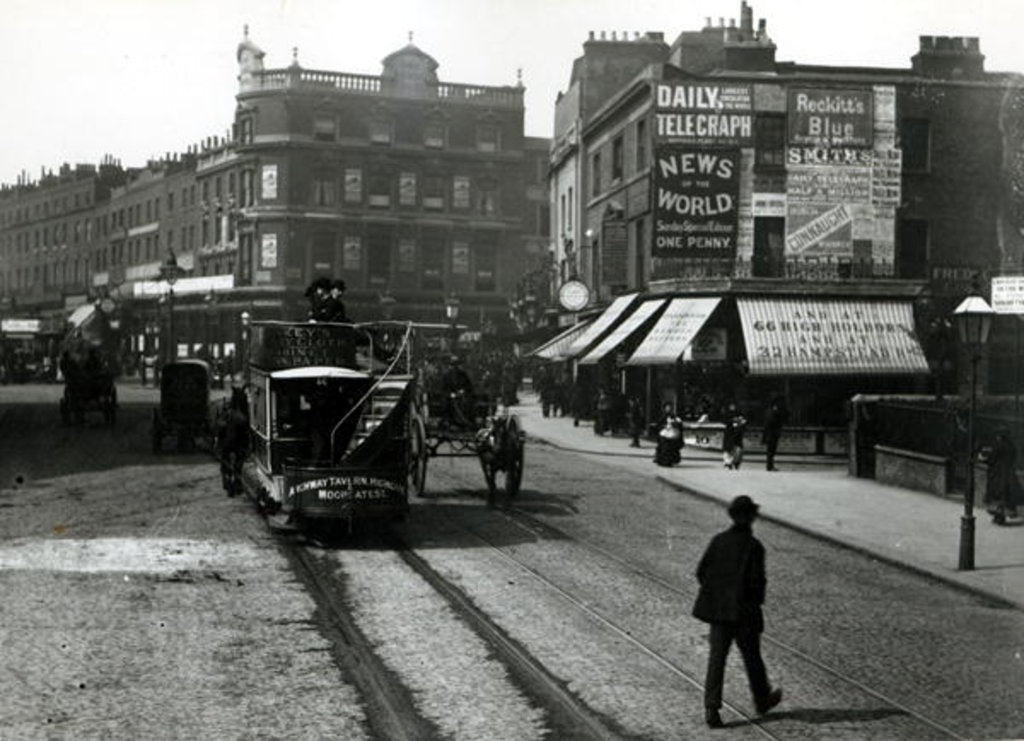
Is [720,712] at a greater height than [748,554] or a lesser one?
lesser

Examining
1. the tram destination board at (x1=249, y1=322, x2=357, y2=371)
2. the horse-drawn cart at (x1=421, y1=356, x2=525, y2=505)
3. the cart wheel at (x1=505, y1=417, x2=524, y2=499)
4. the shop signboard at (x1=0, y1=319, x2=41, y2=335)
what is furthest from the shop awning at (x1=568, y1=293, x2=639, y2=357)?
the shop signboard at (x1=0, y1=319, x2=41, y2=335)

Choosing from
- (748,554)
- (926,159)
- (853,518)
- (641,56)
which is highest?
(641,56)

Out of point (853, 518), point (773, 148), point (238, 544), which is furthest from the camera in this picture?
point (773, 148)

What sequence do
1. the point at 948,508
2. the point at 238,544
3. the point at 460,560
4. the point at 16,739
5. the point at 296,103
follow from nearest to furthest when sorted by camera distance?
1. the point at 16,739
2. the point at 460,560
3. the point at 238,544
4. the point at 948,508
5. the point at 296,103

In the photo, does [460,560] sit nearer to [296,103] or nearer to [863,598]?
[863,598]

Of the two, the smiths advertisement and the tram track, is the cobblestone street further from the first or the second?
the smiths advertisement

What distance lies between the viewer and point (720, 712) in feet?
28.7

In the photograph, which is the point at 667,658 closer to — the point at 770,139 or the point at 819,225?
the point at 819,225

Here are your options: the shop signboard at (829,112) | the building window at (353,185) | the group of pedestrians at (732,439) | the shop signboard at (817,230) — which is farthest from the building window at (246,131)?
the group of pedestrians at (732,439)

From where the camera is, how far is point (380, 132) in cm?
7706

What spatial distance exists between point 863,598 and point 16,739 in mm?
8758

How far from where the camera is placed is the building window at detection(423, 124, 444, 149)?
78.4m

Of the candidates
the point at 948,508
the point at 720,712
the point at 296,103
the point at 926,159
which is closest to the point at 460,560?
the point at 720,712

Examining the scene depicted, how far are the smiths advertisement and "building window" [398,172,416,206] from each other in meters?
45.4
